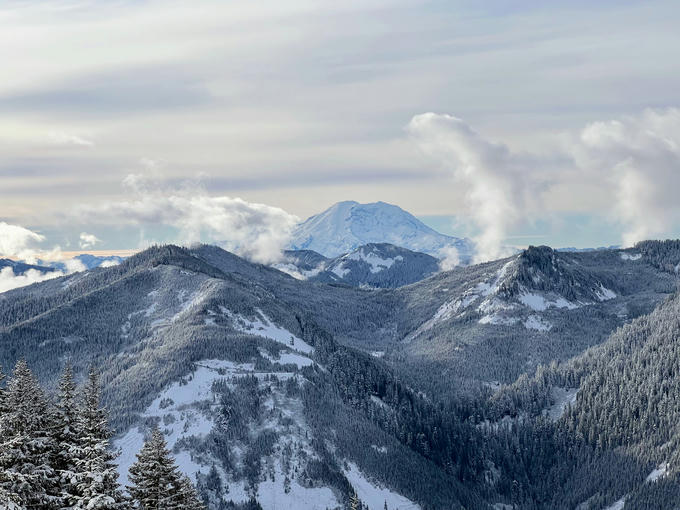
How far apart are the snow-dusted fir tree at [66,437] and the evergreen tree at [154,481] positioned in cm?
518

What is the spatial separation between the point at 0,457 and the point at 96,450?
7.65m

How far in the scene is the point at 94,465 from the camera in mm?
59188

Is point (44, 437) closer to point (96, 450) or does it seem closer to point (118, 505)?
point (96, 450)

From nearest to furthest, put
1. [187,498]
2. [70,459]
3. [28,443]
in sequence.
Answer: [28,443] < [70,459] < [187,498]

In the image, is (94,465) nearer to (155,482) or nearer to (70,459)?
(155,482)

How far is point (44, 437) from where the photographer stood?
63812 millimetres

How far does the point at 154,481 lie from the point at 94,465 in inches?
237

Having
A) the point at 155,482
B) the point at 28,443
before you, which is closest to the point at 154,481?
the point at 155,482

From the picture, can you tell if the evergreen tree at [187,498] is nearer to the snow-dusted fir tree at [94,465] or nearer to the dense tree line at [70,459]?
the dense tree line at [70,459]

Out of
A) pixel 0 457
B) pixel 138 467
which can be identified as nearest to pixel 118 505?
pixel 138 467

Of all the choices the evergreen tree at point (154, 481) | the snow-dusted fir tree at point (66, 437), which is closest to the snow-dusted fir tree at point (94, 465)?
the snow-dusted fir tree at point (66, 437)

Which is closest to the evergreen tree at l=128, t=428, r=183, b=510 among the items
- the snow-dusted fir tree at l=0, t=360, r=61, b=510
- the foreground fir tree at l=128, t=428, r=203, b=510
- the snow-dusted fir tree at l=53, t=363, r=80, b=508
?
the foreground fir tree at l=128, t=428, r=203, b=510

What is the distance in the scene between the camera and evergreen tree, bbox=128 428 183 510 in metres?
62.7

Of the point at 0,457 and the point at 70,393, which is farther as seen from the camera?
the point at 70,393
